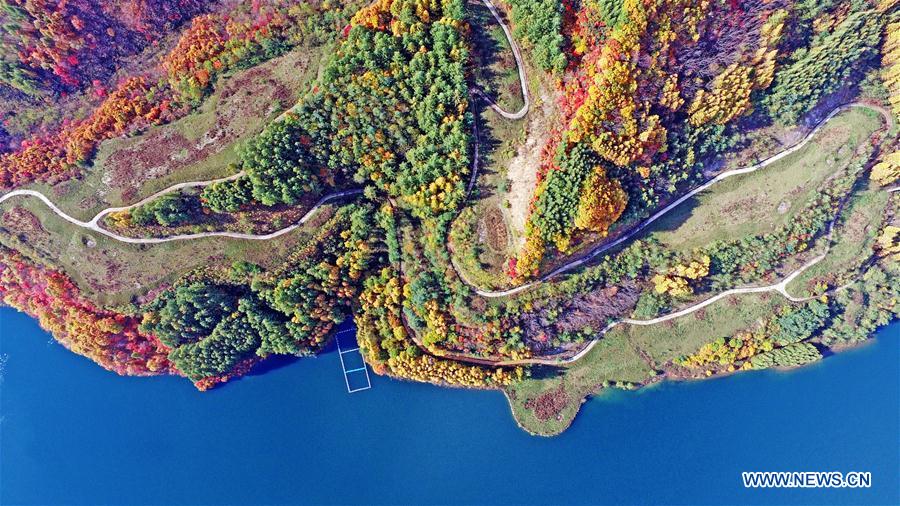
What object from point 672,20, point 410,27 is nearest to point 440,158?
point 410,27

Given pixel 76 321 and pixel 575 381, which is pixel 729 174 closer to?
pixel 575 381

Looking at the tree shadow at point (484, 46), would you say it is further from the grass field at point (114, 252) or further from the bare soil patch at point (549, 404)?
the bare soil patch at point (549, 404)

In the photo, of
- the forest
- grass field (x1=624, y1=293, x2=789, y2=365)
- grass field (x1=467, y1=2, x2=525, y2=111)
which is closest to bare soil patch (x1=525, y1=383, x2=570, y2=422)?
the forest

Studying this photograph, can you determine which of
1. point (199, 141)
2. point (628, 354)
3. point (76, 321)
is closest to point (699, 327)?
point (628, 354)

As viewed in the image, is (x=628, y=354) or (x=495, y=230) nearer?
(x=495, y=230)

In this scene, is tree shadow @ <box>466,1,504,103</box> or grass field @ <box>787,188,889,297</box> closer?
tree shadow @ <box>466,1,504,103</box>

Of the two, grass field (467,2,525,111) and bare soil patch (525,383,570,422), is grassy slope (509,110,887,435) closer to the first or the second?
bare soil patch (525,383,570,422)

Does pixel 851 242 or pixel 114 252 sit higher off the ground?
pixel 114 252
